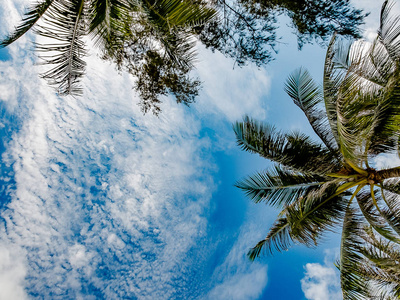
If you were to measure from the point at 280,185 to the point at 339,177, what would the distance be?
1.31 meters

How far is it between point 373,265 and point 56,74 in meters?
7.91

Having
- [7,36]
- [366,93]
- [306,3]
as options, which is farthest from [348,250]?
[7,36]

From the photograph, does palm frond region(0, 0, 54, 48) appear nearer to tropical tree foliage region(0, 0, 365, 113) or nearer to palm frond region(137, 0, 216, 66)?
tropical tree foliage region(0, 0, 365, 113)

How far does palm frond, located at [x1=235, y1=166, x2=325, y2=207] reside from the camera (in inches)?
249

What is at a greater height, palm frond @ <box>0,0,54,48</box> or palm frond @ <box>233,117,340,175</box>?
palm frond @ <box>0,0,54,48</box>

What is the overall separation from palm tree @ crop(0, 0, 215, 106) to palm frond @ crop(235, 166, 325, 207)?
3.53 metres

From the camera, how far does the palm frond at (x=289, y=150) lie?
233 inches

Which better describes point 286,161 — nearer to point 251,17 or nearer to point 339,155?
point 339,155

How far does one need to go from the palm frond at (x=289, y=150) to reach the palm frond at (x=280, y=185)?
450 millimetres

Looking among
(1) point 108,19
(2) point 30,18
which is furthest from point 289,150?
(2) point 30,18

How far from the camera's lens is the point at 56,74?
5020 mm

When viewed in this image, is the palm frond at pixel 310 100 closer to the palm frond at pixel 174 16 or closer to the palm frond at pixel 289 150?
the palm frond at pixel 289 150

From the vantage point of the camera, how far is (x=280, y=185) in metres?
6.34

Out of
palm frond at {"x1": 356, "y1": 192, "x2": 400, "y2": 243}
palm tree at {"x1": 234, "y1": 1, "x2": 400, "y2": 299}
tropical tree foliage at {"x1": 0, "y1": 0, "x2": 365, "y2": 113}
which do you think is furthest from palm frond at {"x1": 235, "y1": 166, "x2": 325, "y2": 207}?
tropical tree foliage at {"x1": 0, "y1": 0, "x2": 365, "y2": 113}
